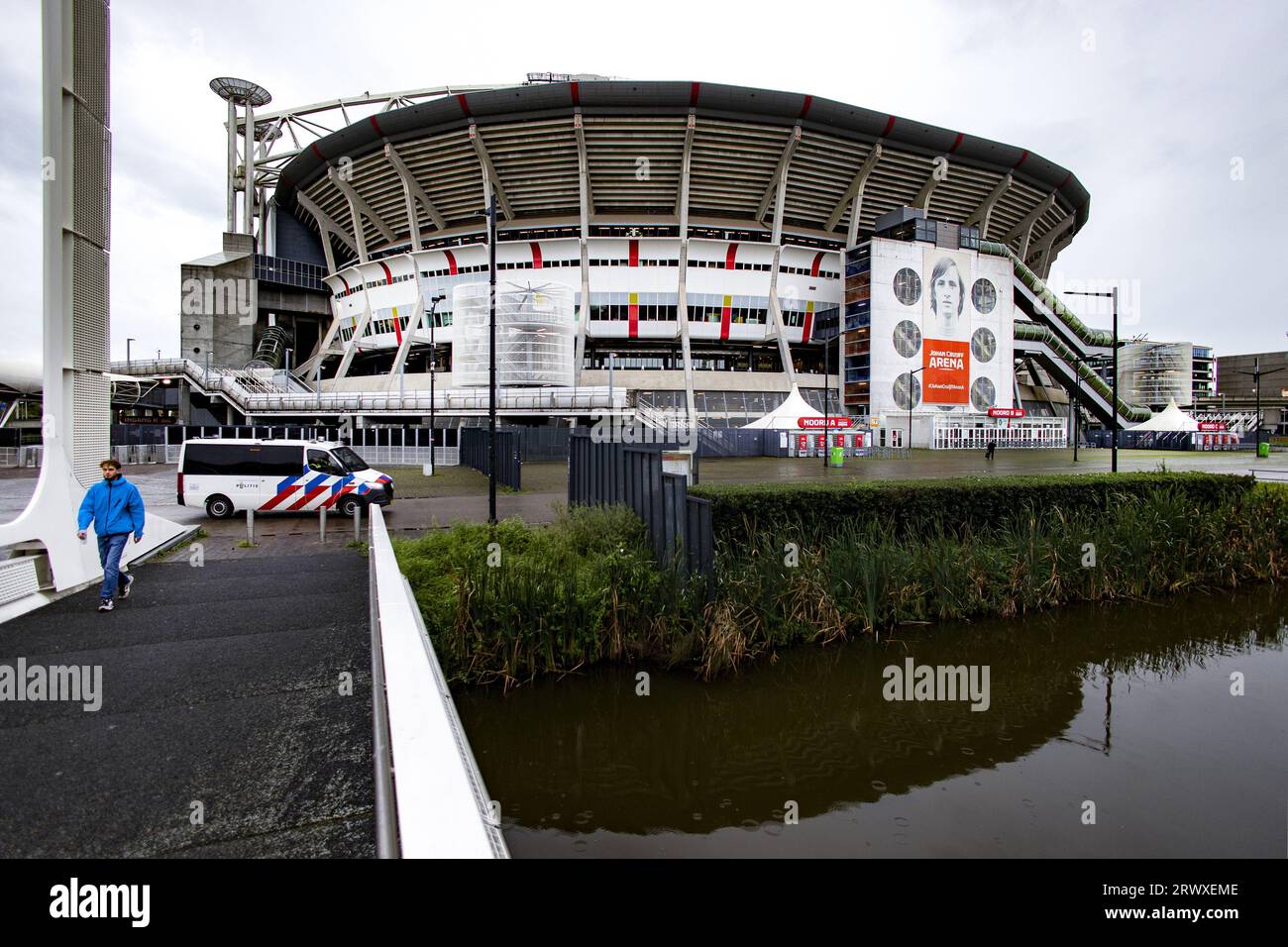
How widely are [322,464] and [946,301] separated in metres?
55.3

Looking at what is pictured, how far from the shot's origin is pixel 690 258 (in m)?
57.0

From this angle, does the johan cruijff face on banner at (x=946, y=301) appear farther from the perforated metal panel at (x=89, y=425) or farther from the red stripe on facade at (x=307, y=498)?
the perforated metal panel at (x=89, y=425)

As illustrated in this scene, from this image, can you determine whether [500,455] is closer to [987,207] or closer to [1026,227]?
[987,207]

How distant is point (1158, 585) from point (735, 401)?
45143 mm

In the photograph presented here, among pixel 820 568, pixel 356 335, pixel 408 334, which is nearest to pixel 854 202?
pixel 408 334

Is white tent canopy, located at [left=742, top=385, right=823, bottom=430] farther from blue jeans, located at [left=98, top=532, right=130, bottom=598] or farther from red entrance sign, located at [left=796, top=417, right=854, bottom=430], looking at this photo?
blue jeans, located at [left=98, top=532, right=130, bottom=598]

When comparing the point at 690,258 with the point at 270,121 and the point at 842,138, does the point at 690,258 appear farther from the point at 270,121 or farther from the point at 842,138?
the point at 270,121

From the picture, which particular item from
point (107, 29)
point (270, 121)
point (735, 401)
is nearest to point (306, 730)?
point (107, 29)

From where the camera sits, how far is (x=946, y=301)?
2324 inches

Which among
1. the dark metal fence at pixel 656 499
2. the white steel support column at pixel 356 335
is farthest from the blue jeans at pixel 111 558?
the white steel support column at pixel 356 335

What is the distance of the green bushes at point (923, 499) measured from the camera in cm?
943

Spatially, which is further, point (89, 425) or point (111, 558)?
point (89, 425)

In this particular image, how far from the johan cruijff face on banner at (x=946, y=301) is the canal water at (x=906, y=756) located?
180 feet

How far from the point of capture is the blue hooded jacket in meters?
8.20
